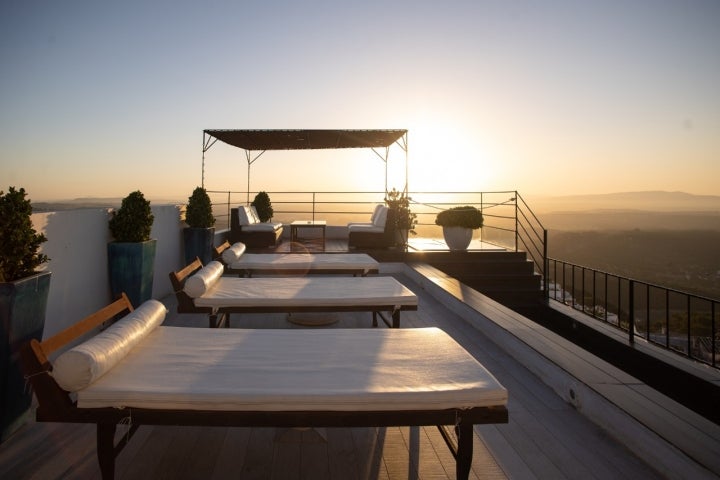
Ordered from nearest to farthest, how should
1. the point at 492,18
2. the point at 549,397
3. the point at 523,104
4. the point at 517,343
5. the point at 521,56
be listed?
the point at 549,397 → the point at 517,343 → the point at 492,18 → the point at 521,56 → the point at 523,104

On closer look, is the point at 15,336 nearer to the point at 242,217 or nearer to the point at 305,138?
the point at 242,217

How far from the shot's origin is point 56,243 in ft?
11.2

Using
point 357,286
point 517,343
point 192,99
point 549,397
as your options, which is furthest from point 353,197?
point 549,397

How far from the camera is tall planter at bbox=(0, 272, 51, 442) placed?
80.7 inches

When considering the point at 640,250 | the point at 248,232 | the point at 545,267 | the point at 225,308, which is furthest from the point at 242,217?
the point at 640,250

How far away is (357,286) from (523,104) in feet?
26.7

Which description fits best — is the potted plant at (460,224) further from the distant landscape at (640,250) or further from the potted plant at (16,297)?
the distant landscape at (640,250)

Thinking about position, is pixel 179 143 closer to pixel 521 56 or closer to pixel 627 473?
pixel 521 56

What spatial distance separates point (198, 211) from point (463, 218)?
4.71 meters

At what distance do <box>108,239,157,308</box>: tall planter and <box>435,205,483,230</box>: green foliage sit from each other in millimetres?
5631

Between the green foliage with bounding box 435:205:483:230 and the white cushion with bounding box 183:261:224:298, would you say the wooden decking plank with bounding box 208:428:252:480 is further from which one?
the green foliage with bounding box 435:205:483:230

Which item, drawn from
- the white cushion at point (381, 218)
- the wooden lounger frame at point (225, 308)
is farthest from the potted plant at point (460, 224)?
the wooden lounger frame at point (225, 308)

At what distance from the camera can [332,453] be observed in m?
1.98

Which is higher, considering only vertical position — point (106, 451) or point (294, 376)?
point (294, 376)
